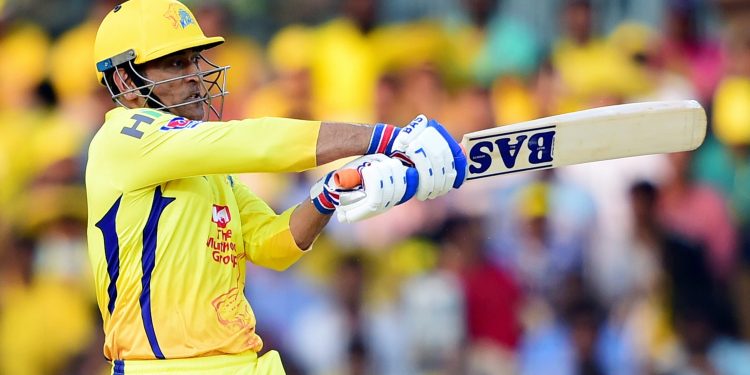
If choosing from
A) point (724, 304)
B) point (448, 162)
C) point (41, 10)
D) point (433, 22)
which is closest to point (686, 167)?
point (724, 304)

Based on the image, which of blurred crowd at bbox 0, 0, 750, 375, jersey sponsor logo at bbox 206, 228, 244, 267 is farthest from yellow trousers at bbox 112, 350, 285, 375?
blurred crowd at bbox 0, 0, 750, 375

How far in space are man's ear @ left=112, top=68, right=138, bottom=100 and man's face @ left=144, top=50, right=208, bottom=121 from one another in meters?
0.07

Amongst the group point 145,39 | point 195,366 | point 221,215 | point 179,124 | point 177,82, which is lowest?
point 195,366

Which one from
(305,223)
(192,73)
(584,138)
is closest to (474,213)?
(584,138)

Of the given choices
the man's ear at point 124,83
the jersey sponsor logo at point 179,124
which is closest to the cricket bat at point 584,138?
the jersey sponsor logo at point 179,124

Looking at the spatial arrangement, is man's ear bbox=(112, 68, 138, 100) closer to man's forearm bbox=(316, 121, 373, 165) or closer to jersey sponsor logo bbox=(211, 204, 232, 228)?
jersey sponsor logo bbox=(211, 204, 232, 228)

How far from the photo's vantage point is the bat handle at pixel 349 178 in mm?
3590

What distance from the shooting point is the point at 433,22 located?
739 cm

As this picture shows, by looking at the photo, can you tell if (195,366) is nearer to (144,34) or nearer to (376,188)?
(376,188)

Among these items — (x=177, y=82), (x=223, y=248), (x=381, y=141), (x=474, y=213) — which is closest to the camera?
(x=381, y=141)

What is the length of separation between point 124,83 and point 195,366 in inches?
38.1

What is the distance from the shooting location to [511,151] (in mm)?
4035

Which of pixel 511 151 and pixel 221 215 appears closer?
pixel 221 215

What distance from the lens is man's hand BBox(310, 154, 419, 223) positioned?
350 cm
